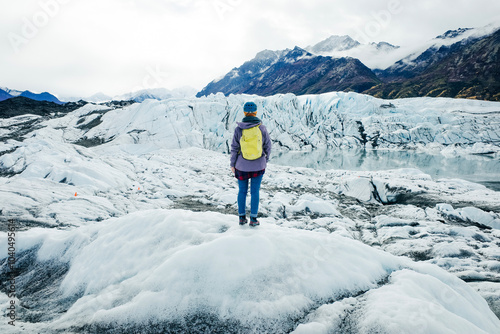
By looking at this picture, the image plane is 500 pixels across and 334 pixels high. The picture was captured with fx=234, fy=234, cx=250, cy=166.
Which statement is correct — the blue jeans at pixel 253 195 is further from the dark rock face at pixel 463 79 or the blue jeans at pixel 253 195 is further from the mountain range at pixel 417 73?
the dark rock face at pixel 463 79

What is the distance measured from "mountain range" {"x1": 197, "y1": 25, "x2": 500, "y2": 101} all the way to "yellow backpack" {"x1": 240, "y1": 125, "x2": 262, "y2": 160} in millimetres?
93830

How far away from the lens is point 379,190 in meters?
9.29

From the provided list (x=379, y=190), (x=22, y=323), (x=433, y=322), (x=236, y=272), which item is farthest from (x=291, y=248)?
(x=379, y=190)

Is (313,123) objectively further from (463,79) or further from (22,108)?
(463,79)

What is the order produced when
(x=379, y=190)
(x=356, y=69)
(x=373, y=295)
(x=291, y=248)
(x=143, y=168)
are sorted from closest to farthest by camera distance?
(x=373, y=295)
(x=291, y=248)
(x=379, y=190)
(x=143, y=168)
(x=356, y=69)

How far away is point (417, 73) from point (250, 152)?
663ft

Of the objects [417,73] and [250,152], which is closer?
[250,152]

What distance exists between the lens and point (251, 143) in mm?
2875

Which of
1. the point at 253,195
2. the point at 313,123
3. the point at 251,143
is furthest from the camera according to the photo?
the point at 313,123

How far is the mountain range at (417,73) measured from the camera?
8494cm

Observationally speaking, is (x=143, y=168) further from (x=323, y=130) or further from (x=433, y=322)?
(x=323, y=130)

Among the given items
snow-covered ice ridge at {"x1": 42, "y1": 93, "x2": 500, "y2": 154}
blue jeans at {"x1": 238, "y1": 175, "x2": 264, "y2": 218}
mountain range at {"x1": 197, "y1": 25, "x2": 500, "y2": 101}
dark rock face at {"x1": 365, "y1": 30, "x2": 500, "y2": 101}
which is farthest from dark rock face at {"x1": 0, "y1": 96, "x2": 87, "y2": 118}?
dark rock face at {"x1": 365, "y1": 30, "x2": 500, "y2": 101}

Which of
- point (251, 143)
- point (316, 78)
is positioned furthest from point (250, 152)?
point (316, 78)

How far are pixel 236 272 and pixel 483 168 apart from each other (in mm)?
28295
